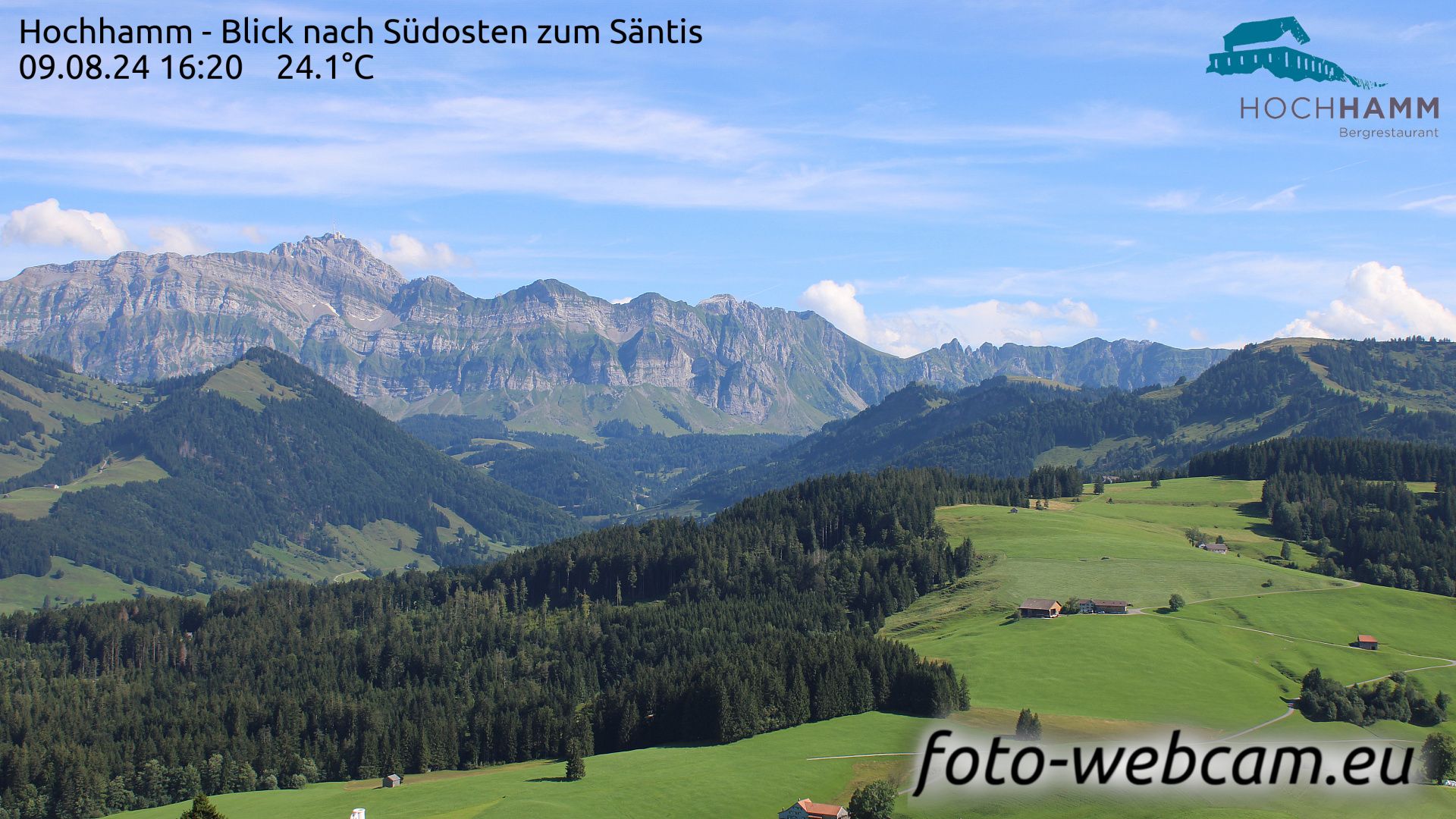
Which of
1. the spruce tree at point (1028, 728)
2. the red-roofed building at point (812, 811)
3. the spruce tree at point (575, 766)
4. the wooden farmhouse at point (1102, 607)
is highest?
the wooden farmhouse at point (1102, 607)

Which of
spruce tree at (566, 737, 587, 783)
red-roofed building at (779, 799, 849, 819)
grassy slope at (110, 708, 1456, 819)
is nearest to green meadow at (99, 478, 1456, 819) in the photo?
grassy slope at (110, 708, 1456, 819)

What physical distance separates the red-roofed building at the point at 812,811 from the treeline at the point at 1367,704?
221 feet

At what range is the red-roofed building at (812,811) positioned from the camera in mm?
108812

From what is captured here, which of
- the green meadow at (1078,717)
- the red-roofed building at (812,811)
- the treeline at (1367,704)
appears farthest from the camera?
the treeline at (1367,704)

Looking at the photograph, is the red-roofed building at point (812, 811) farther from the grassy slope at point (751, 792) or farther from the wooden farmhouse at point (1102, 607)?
the wooden farmhouse at point (1102, 607)

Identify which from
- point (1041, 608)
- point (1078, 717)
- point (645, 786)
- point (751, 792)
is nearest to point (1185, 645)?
point (1041, 608)

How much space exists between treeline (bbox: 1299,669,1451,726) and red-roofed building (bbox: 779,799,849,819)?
221 ft

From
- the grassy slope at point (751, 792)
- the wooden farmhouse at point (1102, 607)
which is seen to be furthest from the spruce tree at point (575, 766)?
the wooden farmhouse at point (1102, 607)

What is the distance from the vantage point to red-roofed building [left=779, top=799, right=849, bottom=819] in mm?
108812

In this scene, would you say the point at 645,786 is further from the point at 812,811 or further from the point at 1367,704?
the point at 1367,704

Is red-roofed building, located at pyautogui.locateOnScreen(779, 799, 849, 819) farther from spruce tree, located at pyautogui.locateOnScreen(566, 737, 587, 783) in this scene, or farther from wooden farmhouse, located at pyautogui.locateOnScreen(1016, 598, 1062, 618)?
wooden farmhouse, located at pyautogui.locateOnScreen(1016, 598, 1062, 618)

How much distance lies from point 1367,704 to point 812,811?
77350 millimetres

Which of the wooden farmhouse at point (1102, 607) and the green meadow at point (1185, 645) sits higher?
the wooden farmhouse at point (1102, 607)

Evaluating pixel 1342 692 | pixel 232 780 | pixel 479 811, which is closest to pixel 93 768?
pixel 232 780
